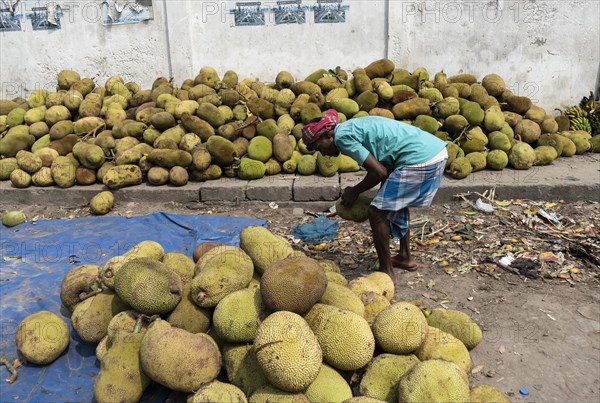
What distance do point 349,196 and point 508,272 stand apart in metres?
1.50

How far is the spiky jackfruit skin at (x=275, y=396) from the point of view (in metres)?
2.07

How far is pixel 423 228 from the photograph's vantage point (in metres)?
4.56

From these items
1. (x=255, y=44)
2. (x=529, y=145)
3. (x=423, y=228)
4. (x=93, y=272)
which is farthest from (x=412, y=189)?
(x=255, y=44)

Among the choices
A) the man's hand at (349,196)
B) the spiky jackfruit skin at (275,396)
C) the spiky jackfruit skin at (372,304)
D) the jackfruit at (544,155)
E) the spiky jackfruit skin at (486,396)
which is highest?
the man's hand at (349,196)

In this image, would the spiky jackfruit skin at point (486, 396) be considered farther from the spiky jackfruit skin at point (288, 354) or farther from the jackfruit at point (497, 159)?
the jackfruit at point (497, 159)

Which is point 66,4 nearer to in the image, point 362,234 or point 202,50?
point 202,50

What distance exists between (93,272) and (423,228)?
9.74ft

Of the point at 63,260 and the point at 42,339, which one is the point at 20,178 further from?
A: the point at 42,339

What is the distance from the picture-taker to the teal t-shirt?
3.28 m

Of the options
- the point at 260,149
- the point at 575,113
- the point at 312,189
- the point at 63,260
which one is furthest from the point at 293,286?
the point at 575,113

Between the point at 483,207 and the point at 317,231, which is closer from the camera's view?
the point at 317,231

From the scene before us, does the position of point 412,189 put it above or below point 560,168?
above

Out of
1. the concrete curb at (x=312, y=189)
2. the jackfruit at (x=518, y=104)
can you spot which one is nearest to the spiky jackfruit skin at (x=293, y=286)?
the concrete curb at (x=312, y=189)

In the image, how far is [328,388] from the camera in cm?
218
